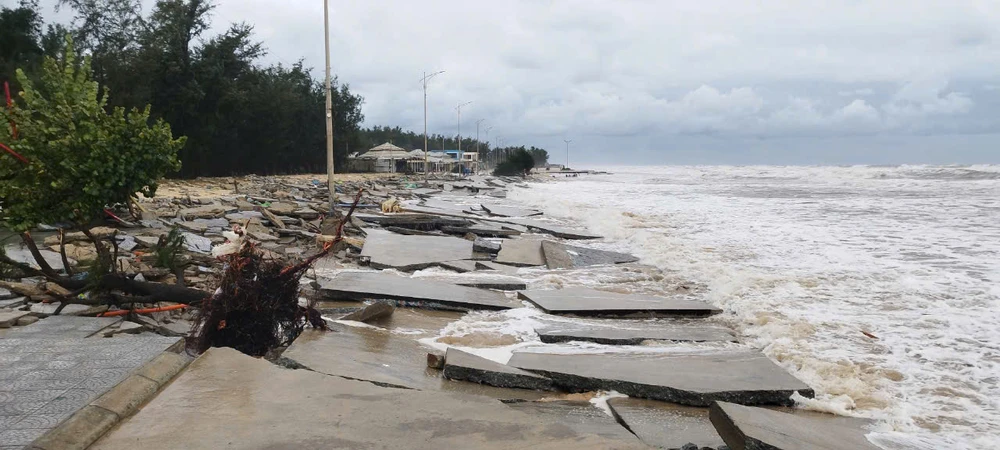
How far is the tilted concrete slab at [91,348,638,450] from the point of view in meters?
2.79

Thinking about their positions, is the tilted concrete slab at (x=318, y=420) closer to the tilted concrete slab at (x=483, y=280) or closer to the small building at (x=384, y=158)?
the tilted concrete slab at (x=483, y=280)

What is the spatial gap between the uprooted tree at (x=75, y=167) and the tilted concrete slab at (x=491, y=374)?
2.81 meters

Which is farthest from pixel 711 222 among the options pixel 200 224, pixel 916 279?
pixel 200 224

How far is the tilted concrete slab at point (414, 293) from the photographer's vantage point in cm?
702

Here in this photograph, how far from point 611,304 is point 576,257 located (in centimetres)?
446

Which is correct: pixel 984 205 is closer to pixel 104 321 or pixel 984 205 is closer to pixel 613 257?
pixel 613 257

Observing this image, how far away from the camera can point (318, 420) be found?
119 inches

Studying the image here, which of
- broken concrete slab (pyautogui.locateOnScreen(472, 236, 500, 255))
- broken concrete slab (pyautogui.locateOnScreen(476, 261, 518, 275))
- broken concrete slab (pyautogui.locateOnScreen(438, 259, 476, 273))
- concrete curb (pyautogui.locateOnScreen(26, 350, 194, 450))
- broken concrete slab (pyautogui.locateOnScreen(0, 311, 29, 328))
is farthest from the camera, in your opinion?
broken concrete slab (pyautogui.locateOnScreen(472, 236, 500, 255))

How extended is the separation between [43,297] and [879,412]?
22.4ft

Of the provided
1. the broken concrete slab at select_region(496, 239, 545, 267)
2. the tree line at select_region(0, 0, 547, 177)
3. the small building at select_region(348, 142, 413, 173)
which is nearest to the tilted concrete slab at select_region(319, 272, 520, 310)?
the broken concrete slab at select_region(496, 239, 545, 267)

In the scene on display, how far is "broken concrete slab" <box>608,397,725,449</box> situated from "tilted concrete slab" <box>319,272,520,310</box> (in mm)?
3185

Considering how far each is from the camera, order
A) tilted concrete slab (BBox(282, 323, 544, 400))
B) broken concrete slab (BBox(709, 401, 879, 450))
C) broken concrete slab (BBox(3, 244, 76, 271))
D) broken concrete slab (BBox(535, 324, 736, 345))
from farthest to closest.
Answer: broken concrete slab (BBox(3, 244, 76, 271)) → broken concrete slab (BBox(535, 324, 736, 345)) → tilted concrete slab (BBox(282, 323, 544, 400)) → broken concrete slab (BBox(709, 401, 879, 450))

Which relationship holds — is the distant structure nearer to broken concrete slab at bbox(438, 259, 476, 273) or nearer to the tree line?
the tree line

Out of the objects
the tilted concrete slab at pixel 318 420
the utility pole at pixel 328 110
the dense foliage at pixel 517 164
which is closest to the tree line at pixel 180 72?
the utility pole at pixel 328 110
